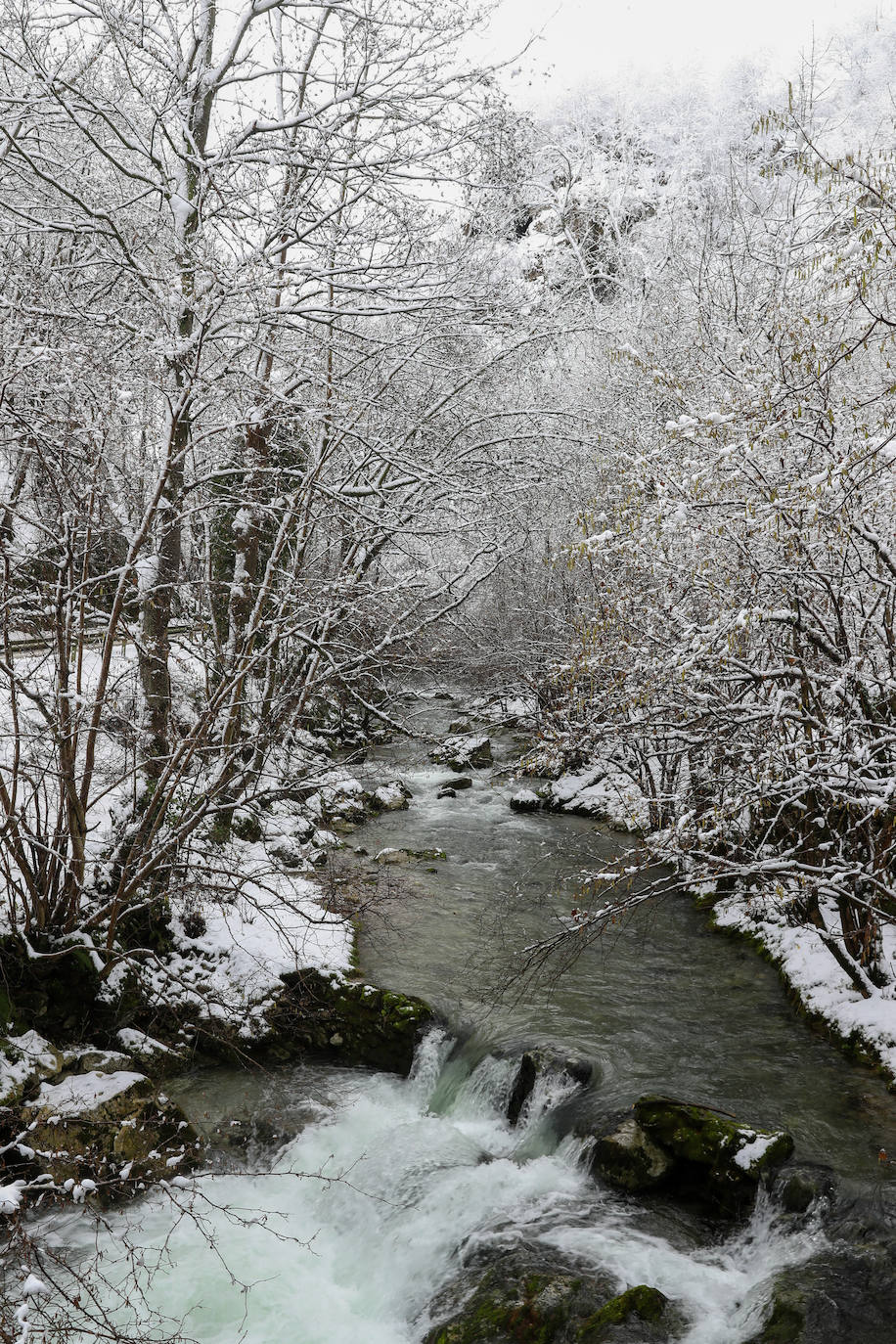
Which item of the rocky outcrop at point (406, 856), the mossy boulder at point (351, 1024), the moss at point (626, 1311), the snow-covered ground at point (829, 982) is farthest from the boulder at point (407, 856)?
the moss at point (626, 1311)

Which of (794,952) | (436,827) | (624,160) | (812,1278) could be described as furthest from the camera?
(624,160)

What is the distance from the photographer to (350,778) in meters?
7.91

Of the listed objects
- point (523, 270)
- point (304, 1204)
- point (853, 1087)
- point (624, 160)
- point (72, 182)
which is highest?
point (624, 160)

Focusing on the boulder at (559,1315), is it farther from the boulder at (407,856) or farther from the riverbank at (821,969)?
the boulder at (407,856)

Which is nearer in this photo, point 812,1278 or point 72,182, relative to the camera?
point 812,1278

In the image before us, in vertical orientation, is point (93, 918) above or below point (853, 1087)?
above

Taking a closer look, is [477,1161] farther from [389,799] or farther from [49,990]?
[389,799]

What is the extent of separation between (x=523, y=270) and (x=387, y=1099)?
10047 millimetres

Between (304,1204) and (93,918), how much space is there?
268cm

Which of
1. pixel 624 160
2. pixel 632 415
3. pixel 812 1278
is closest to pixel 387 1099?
pixel 812 1278

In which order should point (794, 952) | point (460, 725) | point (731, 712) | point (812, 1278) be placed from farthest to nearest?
point (460, 725) → point (794, 952) → point (731, 712) → point (812, 1278)

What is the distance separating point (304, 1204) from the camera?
21.2ft

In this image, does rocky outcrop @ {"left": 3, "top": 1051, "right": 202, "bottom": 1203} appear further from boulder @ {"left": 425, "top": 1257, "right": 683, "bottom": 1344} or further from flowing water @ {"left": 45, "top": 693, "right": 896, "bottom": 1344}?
boulder @ {"left": 425, "top": 1257, "right": 683, "bottom": 1344}

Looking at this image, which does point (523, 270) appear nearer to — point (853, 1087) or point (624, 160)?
point (853, 1087)
